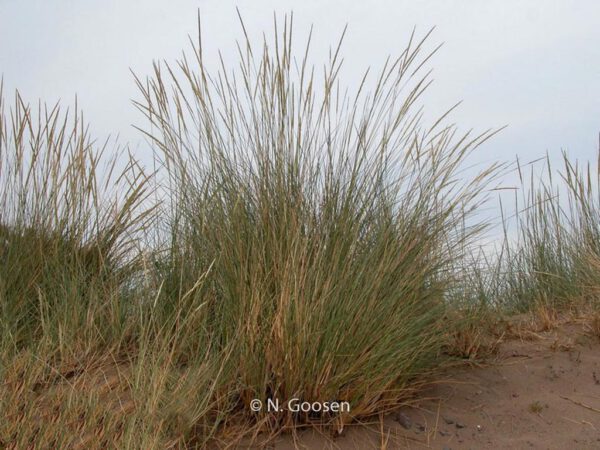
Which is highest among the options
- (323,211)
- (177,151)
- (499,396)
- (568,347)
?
(177,151)

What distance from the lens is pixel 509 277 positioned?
4758 millimetres

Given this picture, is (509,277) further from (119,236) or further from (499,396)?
(119,236)

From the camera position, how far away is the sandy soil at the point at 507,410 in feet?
8.10

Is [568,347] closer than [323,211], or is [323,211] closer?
[323,211]

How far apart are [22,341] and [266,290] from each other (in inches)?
55.5

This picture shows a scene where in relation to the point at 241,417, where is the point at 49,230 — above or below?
above

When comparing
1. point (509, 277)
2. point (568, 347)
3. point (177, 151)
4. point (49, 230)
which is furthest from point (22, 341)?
point (509, 277)

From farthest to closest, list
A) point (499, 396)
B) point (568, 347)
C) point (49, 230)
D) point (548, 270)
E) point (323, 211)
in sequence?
point (548, 270) → point (49, 230) → point (568, 347) → point (499, 396) → point (323, 211)

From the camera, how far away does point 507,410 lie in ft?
9.04

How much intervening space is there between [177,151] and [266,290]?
34.0 inches

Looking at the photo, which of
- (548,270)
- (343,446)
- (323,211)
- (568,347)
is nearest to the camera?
(343,446)

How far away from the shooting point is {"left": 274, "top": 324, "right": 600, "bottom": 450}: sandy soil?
2469 mm

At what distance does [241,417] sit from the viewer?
→ 2414 millimetres

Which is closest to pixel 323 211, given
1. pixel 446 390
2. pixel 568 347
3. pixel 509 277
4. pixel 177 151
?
pixel 177 151
